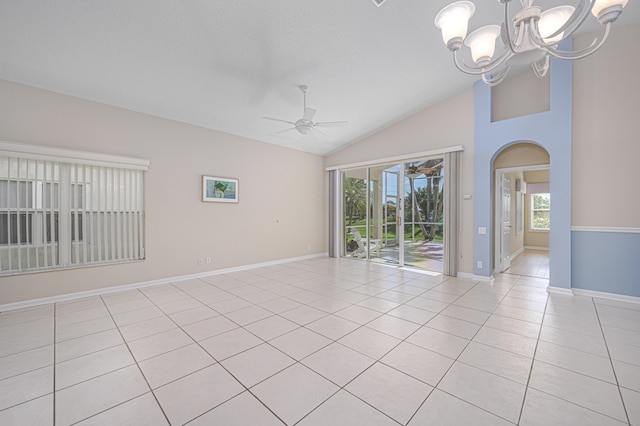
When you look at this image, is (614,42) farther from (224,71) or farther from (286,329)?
(286,329)

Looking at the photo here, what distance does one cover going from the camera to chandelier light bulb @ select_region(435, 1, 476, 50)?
2.13 meters

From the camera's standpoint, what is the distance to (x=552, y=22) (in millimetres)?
2158

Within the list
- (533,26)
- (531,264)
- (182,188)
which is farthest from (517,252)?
(182,188)

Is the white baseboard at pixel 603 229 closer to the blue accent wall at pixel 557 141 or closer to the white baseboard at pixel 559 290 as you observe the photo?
the blue accent wall at pixel 557 141

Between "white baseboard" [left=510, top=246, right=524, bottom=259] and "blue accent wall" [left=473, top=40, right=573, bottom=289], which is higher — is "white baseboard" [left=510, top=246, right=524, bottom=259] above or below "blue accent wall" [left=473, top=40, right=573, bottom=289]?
below

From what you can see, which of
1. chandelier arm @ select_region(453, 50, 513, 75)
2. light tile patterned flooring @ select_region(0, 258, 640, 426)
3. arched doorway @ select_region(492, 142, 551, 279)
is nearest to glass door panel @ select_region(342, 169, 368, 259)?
arched doorway @ select_region(492, 142, 551, 279)

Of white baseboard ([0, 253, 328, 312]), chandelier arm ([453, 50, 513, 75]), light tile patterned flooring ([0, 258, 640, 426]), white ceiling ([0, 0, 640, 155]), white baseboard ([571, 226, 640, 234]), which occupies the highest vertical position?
white ceiling ([0, 0, 640, 155])

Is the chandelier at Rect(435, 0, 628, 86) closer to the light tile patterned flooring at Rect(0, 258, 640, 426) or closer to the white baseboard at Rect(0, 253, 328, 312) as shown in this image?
the light tile patterned flooring at Rect(0, 258, 640, 426)

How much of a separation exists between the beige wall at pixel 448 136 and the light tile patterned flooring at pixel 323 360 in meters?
1.50

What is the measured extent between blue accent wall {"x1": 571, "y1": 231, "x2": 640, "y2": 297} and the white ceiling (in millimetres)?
3062

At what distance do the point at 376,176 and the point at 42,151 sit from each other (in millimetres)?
6139

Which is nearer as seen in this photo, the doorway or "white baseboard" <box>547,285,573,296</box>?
"white baseboard" <box>547,285,573,296</box>

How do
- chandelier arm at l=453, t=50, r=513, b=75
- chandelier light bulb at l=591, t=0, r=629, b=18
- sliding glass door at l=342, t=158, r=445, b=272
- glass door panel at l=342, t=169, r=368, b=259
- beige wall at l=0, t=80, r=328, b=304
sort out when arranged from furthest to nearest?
glass door panel at l=342, t=169, r=368, b=259 < sliding glass door at l=342, t=158, r=445, b=272 < beige wall at l=0, t=80, r=328, b=304 < chandelier arm at l=453, t=50, r=513, b=75 < chandelier light bulb at l=591, t=0, r=629, b=18

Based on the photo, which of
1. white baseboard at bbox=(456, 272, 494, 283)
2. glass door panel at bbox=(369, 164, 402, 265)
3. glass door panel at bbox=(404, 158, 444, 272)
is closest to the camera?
white baseboard at bbox=(456, 272, 494, 283)
